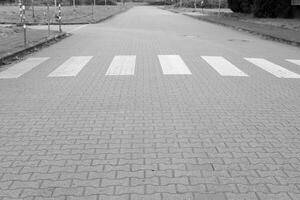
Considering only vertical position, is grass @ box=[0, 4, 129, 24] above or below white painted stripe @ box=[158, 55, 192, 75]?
above

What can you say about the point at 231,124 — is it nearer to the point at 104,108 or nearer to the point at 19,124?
the point at 104,108

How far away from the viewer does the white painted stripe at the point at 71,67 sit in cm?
1152

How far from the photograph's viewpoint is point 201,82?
33.9 feet

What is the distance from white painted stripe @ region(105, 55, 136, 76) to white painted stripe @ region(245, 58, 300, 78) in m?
3.42

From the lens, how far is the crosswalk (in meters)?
11.5

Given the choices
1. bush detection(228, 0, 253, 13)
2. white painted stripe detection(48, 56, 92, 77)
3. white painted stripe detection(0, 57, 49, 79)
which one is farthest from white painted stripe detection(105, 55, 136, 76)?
bush detection(228, 0, 253, 13)

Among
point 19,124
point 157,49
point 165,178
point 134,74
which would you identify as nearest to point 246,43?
point 157,49

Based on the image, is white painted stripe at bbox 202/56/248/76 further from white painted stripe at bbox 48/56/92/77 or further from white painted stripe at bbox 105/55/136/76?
white painted stripe at bbox 48/56/92/77

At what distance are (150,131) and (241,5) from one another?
45.9 meters

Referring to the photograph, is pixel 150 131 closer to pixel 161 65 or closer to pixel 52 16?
pixel 161 65

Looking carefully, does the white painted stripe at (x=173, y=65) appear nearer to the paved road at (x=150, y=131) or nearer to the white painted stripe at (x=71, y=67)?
the paved road at (x=150, y=131)

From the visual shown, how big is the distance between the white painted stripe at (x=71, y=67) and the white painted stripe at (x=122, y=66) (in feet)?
2.58

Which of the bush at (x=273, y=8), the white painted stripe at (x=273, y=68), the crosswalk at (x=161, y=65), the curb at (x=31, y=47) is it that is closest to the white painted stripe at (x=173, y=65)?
the crosswalk at (x=161, y=65)

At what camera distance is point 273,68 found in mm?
12531
